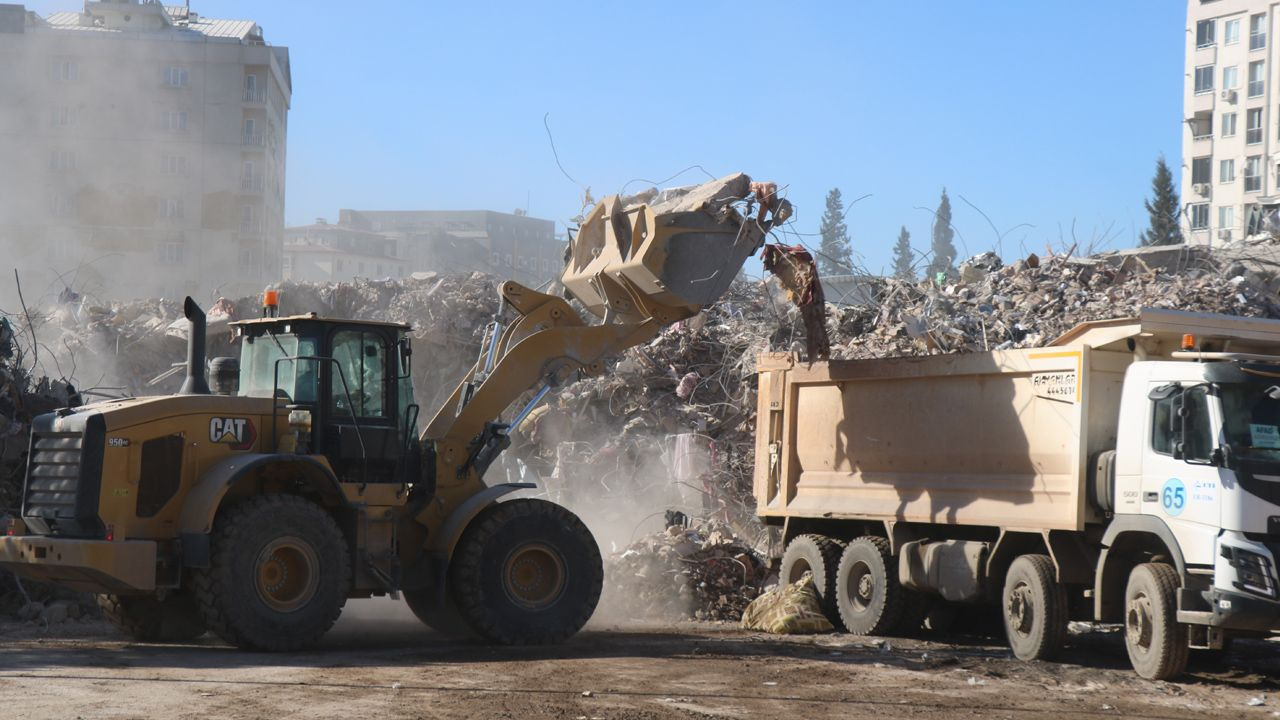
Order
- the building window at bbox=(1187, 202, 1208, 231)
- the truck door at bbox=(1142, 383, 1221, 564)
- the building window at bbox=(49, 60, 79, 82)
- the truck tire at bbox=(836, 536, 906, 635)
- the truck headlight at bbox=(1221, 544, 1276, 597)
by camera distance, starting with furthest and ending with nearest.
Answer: the building window at bbox=(1187, 202, 1208, 231), the building window at bbox=(49, 60, 79, 82), the truck tire at bbox=(836, 536, 906, 635), the truck door at bbox=(1142, 383, 1221, 564), the truck headlight at bbox=(1221, 544, 1276, 597)

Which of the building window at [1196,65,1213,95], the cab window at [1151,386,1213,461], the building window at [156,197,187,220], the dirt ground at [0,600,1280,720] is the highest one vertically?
the building window at [1196,65,1213,95]

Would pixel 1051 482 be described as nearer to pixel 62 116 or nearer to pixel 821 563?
pixel 821 563

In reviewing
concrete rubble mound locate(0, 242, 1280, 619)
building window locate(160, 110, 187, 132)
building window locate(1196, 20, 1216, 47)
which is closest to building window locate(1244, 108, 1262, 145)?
building window locate(1196, 20, 1216, 47)

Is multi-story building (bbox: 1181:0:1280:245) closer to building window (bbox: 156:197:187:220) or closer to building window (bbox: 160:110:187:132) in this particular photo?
building window (bbox: 156:197:187:220)

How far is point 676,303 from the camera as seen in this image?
11.4 metres

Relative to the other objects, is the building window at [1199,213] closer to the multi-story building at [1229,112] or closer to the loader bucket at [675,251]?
the multi-story building at [1229,112]

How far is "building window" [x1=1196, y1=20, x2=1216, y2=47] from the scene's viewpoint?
190 feet

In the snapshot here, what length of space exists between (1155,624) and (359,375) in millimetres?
5957

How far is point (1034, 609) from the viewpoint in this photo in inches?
404

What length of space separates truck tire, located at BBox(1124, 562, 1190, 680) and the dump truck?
0.01 metres

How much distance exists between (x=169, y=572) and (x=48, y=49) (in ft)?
177

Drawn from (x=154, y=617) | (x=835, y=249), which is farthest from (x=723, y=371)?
(x=154, y=617)

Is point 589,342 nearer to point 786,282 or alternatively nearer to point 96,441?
point 786,282

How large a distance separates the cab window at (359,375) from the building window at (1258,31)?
53064 mm
